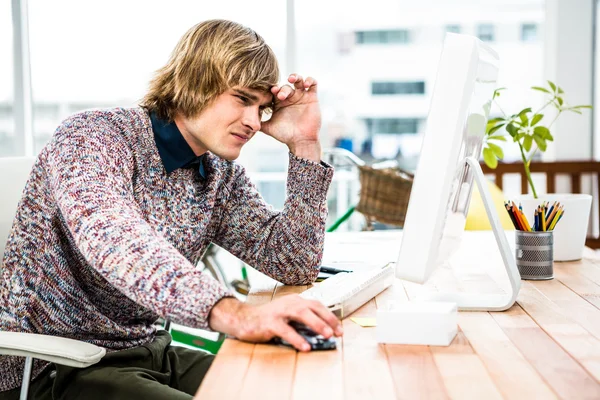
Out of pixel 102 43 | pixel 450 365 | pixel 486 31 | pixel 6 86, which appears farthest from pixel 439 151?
pixel 486 31

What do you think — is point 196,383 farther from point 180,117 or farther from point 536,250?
point 536,250

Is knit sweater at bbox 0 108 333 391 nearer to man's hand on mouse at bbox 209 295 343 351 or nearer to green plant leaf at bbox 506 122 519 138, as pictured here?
man's hand on mouse at bbox 209 295 343 351

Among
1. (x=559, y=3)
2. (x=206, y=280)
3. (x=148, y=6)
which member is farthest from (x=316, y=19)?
(x=206, y=280)

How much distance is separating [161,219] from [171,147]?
0.14 meters

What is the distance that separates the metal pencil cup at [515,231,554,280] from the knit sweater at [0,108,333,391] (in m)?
0.41

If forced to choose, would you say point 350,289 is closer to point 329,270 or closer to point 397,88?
point 329,270

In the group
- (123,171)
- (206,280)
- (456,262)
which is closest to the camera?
(206,280)

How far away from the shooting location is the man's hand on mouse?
914 mm

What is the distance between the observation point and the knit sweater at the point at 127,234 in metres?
0.95

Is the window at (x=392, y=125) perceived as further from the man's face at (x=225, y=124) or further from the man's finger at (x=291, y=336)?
the man's finger at (x=291, y=336)

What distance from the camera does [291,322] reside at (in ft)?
3.10

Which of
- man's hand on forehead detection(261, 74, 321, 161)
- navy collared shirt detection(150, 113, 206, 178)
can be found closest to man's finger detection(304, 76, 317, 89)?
man's hand on forehead detection(261, 74, 321, 161)

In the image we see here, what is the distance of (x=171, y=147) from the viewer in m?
1.36

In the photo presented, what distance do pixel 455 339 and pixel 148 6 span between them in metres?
3.32
